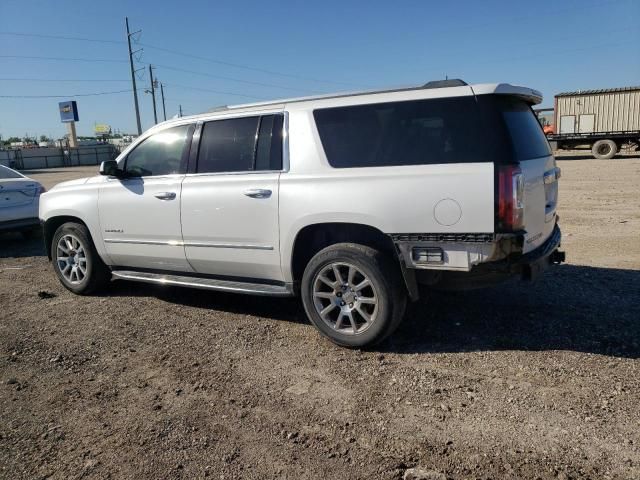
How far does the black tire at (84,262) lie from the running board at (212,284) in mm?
222

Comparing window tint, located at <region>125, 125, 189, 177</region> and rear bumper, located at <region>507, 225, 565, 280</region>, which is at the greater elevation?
window tint, located at <region>125, 125, 189, 177</region>

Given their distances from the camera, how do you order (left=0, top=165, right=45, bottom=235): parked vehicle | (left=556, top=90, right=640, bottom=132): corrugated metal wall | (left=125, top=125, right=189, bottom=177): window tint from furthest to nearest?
(left=556, top=90, right=640, bottom=132): corrugated metal wall
(left=0, top=165, right=45, bottom=235): parked vehicle
(left=125, top=125, right=189, bottom=177): window tint

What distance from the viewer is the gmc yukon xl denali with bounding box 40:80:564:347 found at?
364 cm

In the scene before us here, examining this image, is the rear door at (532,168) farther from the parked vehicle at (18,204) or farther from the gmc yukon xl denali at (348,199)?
the parked vehicle at (18,204)

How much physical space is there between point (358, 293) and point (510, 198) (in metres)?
1.36

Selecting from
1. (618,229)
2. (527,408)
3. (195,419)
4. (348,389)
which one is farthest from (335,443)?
(618,229)

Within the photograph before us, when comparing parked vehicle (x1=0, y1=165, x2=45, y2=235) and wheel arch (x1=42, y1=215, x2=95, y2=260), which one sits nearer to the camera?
wheel arch (x1=42, y1=215, x2=95, y2=260)

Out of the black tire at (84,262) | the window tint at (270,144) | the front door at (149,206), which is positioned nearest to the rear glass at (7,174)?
the black tire at (84,262)

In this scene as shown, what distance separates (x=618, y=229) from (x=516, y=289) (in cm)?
405

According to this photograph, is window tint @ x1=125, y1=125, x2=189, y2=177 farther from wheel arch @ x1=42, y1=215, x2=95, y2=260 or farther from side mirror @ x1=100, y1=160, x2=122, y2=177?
wheel arch @ x1=42, y1=215, x2=95, y2=260

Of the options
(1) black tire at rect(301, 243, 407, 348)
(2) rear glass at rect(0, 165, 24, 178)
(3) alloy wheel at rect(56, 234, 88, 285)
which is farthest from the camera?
(2) rear glass at rect(0, 165, 24, 178)

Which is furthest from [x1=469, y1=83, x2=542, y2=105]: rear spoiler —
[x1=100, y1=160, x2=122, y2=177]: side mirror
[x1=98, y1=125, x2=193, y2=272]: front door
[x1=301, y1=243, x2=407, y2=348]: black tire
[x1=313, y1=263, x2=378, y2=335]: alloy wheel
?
[x1=100, y1=160, x2=122, y2=177]: side mirror

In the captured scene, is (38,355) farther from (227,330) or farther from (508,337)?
(508,337)

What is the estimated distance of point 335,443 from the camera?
2943 millimetres
